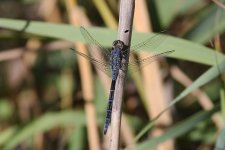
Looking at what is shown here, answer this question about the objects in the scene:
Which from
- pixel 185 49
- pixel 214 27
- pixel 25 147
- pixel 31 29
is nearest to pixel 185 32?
pixel 214 27

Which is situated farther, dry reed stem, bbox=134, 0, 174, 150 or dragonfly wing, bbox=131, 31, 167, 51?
dry reed stem, bbox=134, 0, 174, 150

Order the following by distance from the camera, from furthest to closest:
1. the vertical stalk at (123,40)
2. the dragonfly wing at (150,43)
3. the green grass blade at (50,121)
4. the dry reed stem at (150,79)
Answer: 1. the green grass blade at (50,121)
2. the dry reed stem at (150,79)
3. the dragonfly wing at (150,43)
4. the vertical stalk at (123,40)

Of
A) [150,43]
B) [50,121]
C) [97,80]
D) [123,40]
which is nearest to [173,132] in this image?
[150,43]

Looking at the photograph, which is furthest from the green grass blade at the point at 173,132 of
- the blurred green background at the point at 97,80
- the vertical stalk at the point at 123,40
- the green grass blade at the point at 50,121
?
the green grass blade at the point at 50,121

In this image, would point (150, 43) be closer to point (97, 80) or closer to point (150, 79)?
point (150, 79)

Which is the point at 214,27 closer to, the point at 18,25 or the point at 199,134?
the point at 199,134

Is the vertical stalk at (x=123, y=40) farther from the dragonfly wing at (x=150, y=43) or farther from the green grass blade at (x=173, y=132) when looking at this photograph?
the green grass blade at (x=173, y=132)

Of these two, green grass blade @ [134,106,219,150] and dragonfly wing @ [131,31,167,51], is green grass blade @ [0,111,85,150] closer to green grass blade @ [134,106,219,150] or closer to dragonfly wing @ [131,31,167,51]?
green grass blade @ [134,106,219,150]

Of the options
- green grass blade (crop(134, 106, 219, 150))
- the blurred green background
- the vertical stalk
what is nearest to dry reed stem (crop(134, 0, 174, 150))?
the blurred green background
